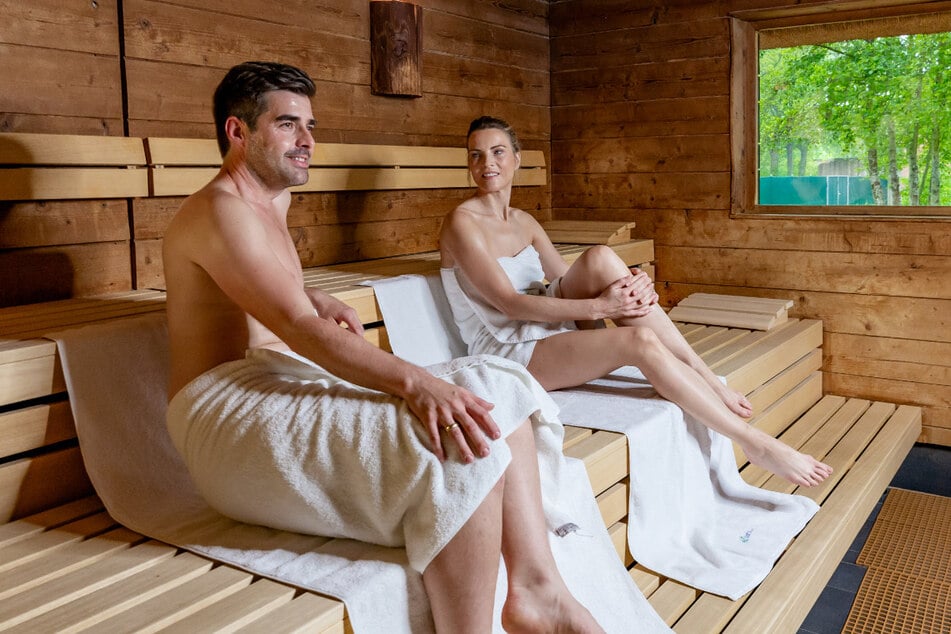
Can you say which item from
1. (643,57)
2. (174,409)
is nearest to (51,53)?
(174,409)

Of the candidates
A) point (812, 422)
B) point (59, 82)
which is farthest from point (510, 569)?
point (812, 422)

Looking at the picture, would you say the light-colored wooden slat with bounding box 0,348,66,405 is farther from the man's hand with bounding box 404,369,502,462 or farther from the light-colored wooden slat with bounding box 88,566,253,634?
the man's hand with bounding box 404,369,502,462

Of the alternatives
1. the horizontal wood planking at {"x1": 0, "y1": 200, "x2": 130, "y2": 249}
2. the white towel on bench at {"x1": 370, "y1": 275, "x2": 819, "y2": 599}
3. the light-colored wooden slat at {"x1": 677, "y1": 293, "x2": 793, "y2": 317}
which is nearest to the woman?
the white towel on bench at {"x1": 370, "y1": 275, "x2": 819, "y2": 599}

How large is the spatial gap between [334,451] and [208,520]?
0.46m

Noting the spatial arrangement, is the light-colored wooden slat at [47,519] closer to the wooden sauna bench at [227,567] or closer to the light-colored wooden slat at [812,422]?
the wooden sauna bench at [227,567]

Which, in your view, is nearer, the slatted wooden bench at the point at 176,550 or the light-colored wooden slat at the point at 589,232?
the slatted wooden bench at the point at 176,550

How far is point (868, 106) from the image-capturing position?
3.99 m

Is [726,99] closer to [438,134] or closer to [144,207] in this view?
[438,134]

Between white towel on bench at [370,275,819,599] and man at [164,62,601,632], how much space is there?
2.36ft

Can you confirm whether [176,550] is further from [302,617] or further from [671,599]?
[671,599]

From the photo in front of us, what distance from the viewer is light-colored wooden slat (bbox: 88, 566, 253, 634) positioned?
1.42m

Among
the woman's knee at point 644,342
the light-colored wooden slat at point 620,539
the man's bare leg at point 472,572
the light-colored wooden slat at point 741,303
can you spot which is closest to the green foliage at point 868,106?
the light-colored wooden slat at point 741,303

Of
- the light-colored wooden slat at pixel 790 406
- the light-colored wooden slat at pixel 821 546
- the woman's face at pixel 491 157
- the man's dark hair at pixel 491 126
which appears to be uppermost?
the man's dark hair at pixel 491 126

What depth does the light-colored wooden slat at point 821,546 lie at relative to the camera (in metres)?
2.13
